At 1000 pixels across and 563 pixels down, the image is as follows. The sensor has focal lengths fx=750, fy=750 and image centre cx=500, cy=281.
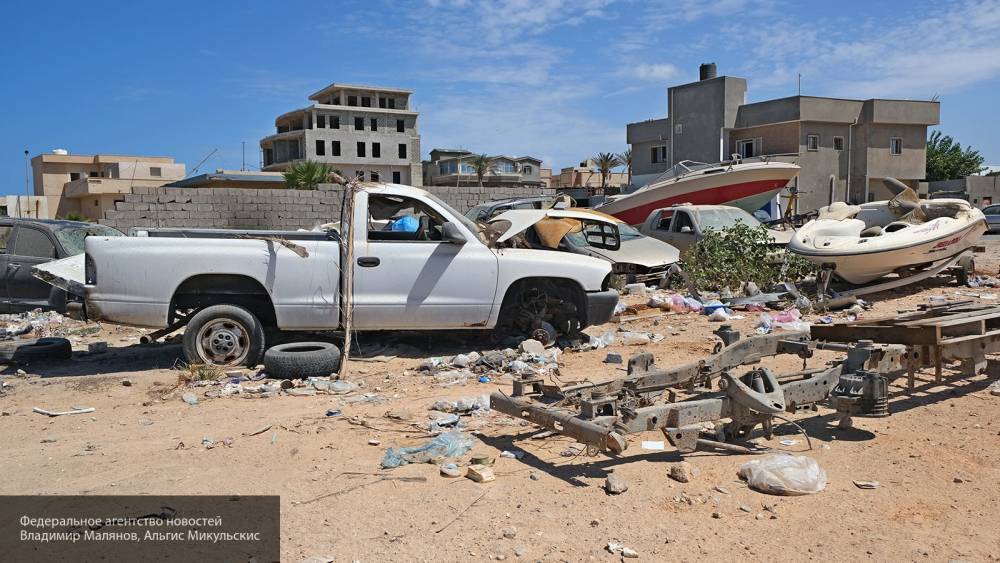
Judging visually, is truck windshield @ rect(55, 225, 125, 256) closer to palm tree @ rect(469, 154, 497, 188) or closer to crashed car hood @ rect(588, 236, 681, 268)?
crashed car hood @ rect(588, 236, 681, 268)

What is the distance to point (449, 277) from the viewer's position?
768 centimetres

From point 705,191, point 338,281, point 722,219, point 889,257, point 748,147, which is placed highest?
point 748,147

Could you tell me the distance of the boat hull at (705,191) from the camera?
65.2 ft

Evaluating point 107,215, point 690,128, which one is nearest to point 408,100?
point 690,128

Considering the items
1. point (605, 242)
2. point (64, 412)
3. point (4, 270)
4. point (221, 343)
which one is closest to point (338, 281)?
point (221, 343)

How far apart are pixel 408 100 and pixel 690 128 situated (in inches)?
1687

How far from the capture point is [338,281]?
7469 millimetres

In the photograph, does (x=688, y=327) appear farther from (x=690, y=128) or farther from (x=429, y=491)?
(x=690, y=128)

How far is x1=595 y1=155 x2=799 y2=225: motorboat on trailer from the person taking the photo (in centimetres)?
1988

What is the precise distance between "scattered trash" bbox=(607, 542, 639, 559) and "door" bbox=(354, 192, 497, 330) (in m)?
4.47

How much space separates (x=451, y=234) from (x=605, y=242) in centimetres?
629

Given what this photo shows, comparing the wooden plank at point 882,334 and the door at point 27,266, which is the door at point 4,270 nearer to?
the door at point 27,266

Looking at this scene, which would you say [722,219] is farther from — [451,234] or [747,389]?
[747,389]
